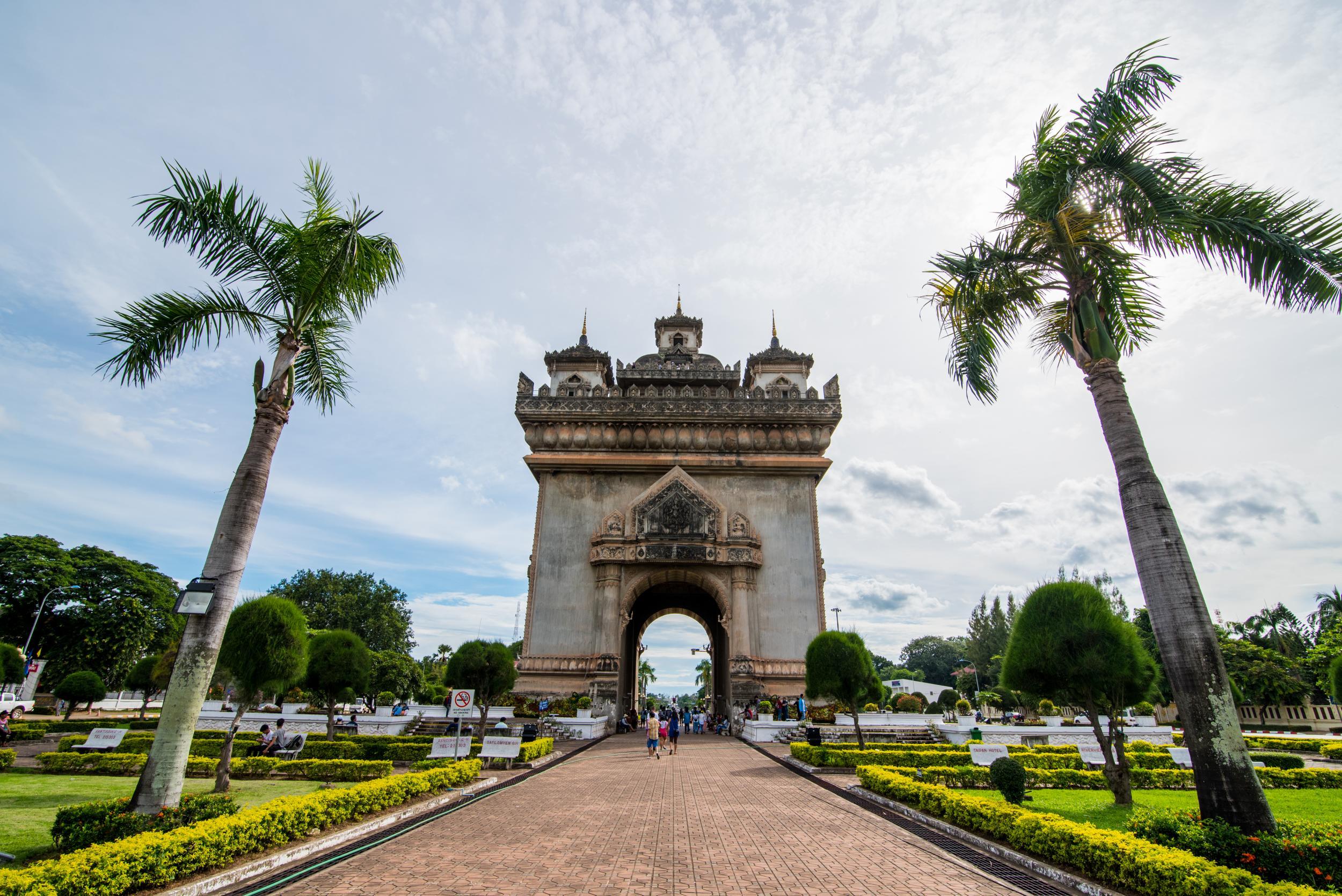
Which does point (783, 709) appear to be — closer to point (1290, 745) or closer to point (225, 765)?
point (1290, 745)

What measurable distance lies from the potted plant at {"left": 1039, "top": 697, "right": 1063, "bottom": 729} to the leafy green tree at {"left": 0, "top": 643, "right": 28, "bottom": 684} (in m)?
40.4

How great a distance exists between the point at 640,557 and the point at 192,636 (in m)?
24.0

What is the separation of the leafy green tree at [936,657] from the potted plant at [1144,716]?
7468cm

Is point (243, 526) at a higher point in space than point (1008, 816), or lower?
higher

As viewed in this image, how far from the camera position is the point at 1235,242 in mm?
9008

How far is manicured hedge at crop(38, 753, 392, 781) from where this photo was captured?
14820 millimetres

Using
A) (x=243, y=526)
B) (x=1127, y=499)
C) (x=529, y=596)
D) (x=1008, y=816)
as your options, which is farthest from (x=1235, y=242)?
(x=529, y=596)

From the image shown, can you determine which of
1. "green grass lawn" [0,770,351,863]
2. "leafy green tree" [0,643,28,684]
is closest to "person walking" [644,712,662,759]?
"green grass lawn" [0,770,351,863]

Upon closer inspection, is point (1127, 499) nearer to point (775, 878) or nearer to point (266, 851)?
point (775, 878)

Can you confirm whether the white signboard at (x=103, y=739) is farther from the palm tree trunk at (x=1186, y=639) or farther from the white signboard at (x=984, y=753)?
the palm tree trunk at (x=1186, y=639)

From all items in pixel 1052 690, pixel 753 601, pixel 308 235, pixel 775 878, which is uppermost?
pixel 308 235

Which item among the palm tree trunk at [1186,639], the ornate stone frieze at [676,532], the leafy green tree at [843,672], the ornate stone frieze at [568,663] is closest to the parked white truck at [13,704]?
the ornate stone frieze at [568,663]

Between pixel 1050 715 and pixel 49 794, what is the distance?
35.5 metres

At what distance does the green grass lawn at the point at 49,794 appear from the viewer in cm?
841
